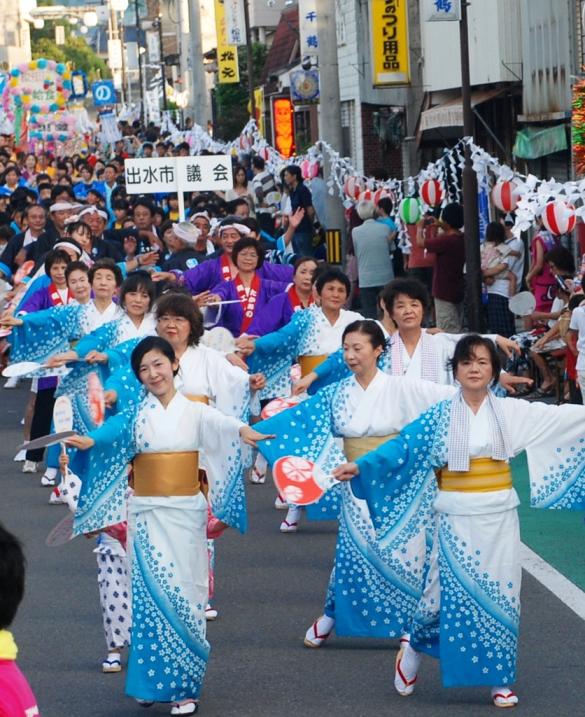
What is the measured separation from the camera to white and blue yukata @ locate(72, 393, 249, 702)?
20.7 ft

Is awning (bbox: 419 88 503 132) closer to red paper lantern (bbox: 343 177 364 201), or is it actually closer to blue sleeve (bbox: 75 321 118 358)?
red paper lantern (bbox: 343 177 364 201)

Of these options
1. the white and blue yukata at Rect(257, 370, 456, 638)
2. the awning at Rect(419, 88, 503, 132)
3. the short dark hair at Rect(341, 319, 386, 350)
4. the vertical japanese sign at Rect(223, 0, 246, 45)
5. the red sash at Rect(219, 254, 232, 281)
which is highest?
the vertical japanese sign at Rect(223, 0, 246, 45)

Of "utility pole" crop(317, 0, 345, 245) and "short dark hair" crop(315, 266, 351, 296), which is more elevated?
"utility pole" crop(317, 0, 345, 245)

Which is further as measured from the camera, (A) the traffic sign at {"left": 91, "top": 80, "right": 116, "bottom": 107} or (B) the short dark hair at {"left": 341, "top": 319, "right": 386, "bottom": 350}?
(A) the traffic sign at {"left": 91, "top": 80, "right": 116, "bottom": 107}

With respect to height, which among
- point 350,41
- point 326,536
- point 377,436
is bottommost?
point 326,536

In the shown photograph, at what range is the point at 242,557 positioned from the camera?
9.30m

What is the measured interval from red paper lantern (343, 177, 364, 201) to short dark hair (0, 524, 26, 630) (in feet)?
56.7

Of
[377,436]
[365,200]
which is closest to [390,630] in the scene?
[377,436]

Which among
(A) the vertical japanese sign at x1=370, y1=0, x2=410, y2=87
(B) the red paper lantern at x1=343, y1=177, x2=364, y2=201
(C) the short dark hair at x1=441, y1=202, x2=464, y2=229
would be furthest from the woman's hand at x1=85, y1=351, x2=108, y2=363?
(A) the vertical japanese sign at x1=370, y1=0, x2=410, y2=87

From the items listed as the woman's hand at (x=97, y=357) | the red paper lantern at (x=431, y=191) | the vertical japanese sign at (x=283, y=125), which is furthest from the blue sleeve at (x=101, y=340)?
the vertical japanese sign at (x=283, y=125)

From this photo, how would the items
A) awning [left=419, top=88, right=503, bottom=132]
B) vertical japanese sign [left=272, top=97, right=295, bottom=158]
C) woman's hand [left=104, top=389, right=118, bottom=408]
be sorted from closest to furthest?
woman's hand [left=104, top=389, right=118, bottom=408] < awning [left=419, top=88, right=503, bottom=132] < vertical japanese sign [left=272, top=97, right=295, bottom=158]

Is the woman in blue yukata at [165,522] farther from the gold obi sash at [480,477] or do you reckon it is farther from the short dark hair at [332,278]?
the short dark hair at [332,278]

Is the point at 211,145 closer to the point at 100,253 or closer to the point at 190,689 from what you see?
the point at 100,253

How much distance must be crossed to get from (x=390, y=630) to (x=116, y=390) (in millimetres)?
1672
